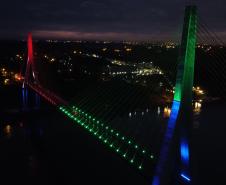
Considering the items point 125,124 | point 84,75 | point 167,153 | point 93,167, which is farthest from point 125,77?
point 167,153

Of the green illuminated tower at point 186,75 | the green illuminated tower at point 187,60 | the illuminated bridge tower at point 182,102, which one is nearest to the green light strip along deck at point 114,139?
the illuminated bridge tower at point 182,102

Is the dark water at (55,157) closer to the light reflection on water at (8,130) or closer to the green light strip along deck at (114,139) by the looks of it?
the light reflection on water at (8,130)

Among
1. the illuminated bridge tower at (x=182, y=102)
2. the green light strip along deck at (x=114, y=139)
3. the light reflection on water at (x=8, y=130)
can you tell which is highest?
the illuminated bridge tower at (x=182, y=102)

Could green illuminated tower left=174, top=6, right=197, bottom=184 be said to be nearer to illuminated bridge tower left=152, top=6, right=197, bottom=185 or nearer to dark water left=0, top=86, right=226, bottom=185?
illuminated bridge tower left=152, top=6, right=197, bottom=185

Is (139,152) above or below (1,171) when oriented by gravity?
above

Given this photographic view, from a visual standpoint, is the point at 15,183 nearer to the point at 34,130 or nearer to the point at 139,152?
the point at 139,152

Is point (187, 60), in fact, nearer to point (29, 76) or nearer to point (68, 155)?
point (68, 155)
